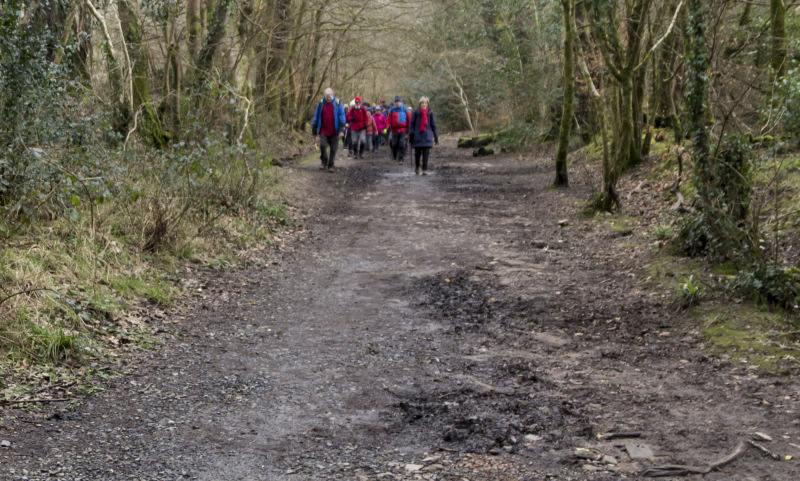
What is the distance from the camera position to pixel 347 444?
429cm

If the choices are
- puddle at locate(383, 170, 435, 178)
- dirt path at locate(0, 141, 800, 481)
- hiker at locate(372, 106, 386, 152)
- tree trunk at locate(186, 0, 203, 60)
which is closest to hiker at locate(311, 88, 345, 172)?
puddle at locate(383, 170, 435, 178)

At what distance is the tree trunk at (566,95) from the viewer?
14586mm

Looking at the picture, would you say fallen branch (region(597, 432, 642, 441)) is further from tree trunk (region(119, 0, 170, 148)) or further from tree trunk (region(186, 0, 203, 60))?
tree trunk (region(186, 0, 203, 60))

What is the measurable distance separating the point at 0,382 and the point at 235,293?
11.0 ft

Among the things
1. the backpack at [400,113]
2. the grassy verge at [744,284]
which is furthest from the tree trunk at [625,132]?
the backpack at [400,113]

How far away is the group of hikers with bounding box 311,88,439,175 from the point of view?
18.6 m

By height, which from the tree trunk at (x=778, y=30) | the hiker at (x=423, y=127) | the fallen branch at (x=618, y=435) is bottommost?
the fallen branch at (x=618, y=435)

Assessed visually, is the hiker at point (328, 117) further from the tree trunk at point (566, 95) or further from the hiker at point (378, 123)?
the hiker at point (378, 123)

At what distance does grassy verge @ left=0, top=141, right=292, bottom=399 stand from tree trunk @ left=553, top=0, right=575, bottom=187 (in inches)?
289

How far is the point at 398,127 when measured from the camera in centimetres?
2302

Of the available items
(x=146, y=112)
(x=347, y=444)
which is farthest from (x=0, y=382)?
(x=146, y=112)

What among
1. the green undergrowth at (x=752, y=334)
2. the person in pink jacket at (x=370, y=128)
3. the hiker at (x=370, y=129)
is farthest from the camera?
the hiker at (x=370, y=129)

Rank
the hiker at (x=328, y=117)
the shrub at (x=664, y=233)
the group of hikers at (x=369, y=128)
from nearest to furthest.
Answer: the shrub at (x=664, y=233) < the hiker at (x=328, y=117) < the group of hikers at (x=369, y=128)

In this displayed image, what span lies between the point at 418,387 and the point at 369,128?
74.3ft
